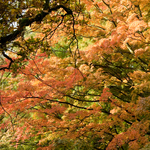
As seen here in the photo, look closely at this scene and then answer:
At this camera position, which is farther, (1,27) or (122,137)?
(122,137)

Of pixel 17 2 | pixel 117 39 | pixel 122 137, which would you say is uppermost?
pixel 17 2

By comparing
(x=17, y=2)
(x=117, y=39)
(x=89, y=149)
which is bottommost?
(x=89, y=149)

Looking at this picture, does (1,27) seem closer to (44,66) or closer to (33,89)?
(33,89)

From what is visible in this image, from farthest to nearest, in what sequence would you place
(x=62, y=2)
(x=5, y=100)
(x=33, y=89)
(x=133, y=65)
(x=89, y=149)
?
(x=133, y=65) < (x=89, y=149) < (x=33, y=89) < (x=5, y=100) < (x=62, y=2)

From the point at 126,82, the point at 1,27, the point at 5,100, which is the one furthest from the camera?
the point at 126,82

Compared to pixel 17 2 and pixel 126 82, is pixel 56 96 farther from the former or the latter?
pixel 17 2

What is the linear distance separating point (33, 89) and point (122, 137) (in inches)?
108

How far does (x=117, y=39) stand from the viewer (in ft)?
16.6

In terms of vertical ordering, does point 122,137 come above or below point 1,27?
below

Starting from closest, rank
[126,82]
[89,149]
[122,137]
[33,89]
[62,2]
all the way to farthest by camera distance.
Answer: [62,2] → [122,137] → [33,89] → [89,149] → [126,82]

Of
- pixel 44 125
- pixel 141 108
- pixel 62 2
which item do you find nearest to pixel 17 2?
pixel 62 2

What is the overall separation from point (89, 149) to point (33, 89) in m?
2.71

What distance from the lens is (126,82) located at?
239 inches

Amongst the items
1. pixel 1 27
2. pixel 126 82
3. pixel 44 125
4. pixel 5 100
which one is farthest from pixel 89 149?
pixel 1 27
